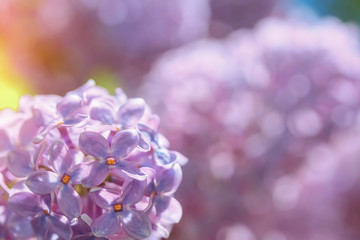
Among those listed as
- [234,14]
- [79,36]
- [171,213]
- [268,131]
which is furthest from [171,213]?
[234,14]

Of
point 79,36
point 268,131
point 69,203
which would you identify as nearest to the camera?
point 69,203

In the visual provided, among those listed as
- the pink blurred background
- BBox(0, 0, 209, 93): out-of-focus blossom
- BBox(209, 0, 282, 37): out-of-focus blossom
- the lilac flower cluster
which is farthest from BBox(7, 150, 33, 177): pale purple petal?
BBox(209, 0, 282, 37): out-of-focus blossom

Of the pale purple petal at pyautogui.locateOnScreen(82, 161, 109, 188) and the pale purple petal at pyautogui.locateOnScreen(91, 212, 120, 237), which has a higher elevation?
the pale purple petal at pyautogui.locateOnScreen(82, 161, 109, 188)

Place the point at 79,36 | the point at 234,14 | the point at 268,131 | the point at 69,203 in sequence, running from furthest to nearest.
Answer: the point at 234,14, the point at 79,36, the point at 268,131, the point at 69,203

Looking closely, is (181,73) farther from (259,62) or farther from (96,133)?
(96,133)

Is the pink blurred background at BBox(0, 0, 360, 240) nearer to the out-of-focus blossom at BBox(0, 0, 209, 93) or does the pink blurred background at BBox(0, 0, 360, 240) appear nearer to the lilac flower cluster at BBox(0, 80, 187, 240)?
the out-of-focus blossom at BBox(0, 0, 209, 93)

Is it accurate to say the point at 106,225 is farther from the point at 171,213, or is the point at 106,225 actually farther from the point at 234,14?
the point at 234,14
